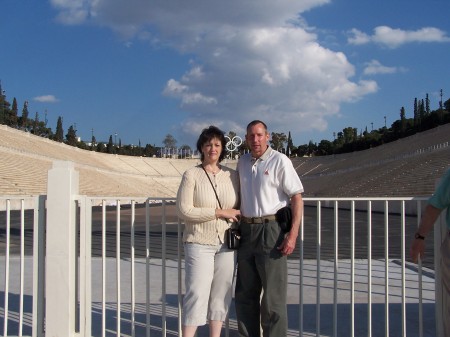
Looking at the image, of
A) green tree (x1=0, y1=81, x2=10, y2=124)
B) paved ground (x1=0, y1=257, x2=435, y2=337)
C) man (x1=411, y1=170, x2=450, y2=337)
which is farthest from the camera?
green tree (x1=0, y1=81, x2=10, y2=124)

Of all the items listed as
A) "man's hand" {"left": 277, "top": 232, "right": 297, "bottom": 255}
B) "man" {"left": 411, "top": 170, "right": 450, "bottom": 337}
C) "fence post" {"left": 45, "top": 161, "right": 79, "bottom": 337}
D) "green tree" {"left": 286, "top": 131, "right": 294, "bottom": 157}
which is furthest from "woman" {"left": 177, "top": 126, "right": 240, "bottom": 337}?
"green tree" {"left": 286, "top": 131, "right": 294, "bottom": 157}

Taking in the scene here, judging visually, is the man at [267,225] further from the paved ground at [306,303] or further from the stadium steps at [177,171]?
the stadium steps at [177,171]

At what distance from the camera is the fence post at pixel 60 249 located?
401 centimetres

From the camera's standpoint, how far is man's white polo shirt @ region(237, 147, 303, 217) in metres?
3.77

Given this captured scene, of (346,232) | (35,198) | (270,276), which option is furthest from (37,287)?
(346,232)

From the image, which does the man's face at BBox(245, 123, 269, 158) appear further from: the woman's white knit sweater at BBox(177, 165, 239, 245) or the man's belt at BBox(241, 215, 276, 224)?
the man's belt at BBox(241, 215, 276, 224)

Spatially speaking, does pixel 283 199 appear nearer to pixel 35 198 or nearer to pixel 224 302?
pixel 224 302

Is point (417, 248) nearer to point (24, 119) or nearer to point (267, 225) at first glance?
point (267, 225)

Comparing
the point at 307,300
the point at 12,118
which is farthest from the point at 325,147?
the point at 307,300

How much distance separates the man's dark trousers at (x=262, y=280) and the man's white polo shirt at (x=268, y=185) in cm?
14

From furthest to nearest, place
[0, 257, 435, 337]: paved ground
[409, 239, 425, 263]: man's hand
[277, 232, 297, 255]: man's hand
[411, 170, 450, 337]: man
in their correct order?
[0, 257, 435, 337]: paved ground, [277, 232, 297, 255]: man's hand, [409, 239, 425, 263]: man's hand, [411, 170, 450, 337]: man

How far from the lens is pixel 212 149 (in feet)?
12.6

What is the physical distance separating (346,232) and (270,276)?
14.6 metres

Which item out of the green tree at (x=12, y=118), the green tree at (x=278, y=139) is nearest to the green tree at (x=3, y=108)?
the green tree at (x=12, y=118)
